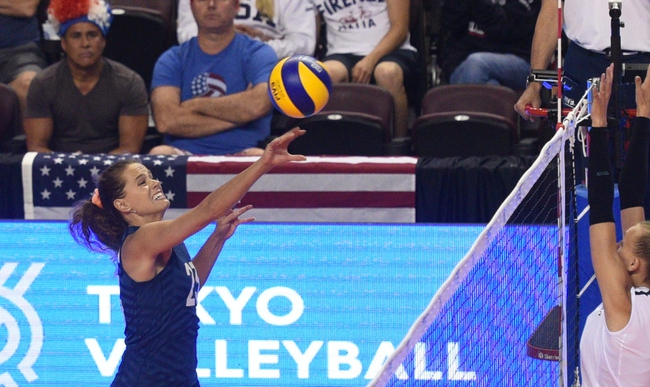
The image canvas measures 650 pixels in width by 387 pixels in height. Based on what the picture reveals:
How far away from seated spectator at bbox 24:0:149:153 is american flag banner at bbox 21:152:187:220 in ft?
2.66

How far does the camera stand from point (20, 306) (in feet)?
18.8

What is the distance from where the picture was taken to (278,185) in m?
6.20

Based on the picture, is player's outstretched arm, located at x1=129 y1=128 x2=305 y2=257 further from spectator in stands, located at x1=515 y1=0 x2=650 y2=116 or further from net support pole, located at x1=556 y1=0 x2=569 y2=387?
spectator in stands, located at x1=515 y1=0 x2=650 y2=116

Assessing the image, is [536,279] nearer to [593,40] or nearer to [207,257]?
[593,40]

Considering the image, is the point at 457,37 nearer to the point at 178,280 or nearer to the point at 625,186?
the point at 625,186

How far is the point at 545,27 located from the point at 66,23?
357cm

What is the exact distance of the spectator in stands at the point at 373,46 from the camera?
25.5 feet

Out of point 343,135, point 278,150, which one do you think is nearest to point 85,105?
point 343,135

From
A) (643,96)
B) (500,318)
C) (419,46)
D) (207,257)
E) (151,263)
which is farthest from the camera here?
(419,46)

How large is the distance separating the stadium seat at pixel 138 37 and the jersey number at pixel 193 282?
436cm

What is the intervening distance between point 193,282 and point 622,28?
2.47m

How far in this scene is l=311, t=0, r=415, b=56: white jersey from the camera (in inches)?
316

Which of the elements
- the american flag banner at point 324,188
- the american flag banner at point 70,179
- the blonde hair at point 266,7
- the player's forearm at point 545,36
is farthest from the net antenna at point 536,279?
the blonde hair at point 266,7

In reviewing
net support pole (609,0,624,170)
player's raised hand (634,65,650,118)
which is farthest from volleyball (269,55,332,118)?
player's raised hand (634,65,650,118)
